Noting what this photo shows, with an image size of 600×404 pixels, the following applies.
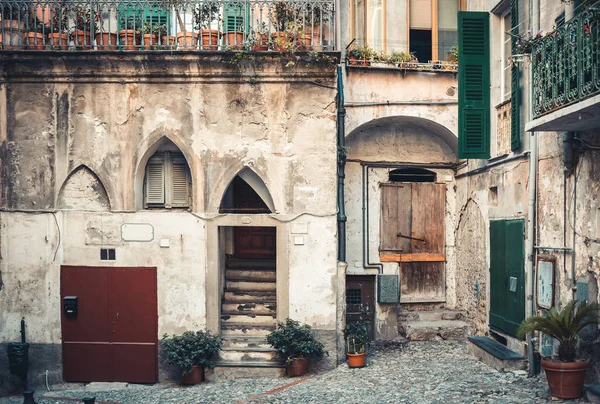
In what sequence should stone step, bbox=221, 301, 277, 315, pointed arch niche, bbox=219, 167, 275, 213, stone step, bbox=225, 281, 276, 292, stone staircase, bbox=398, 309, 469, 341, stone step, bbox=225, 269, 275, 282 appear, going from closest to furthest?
stone step, bbox=221, 301, 277, 315 < stone step, bbox=225, 281, 276, 292 < stone step, bbox=225, 269, 275, 282 < stone staircase, bbox=398, 309, 469, 341 < pointed arch niche, bbox=219, 167, 275, 213

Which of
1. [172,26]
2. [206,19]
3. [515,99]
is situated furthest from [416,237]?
[172,26]

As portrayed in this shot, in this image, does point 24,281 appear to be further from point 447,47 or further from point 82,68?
point 447,47

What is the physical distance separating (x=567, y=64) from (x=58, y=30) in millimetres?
9399

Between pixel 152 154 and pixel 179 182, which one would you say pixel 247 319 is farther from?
pixel 152 154

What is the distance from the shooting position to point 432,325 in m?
15.6

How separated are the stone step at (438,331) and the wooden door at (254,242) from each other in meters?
3.58

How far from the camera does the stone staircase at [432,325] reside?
50.6 ft

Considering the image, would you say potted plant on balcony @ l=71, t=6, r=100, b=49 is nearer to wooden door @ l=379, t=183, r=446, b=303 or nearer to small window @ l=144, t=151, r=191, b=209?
small window @ l=144, t=151, r=191, b=209

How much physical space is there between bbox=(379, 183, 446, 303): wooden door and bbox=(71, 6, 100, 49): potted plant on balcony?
23.8 feet

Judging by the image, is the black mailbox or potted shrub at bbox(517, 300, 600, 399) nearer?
potted shrub at bbox(517, 300, 600, 399)

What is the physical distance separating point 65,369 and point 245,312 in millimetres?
3593

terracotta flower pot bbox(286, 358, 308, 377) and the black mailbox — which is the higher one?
the black mailbox

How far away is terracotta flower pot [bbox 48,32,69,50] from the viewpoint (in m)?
13.3

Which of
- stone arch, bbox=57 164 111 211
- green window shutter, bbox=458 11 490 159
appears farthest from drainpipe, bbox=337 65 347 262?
stone arch, bbox=57 164 111 211
